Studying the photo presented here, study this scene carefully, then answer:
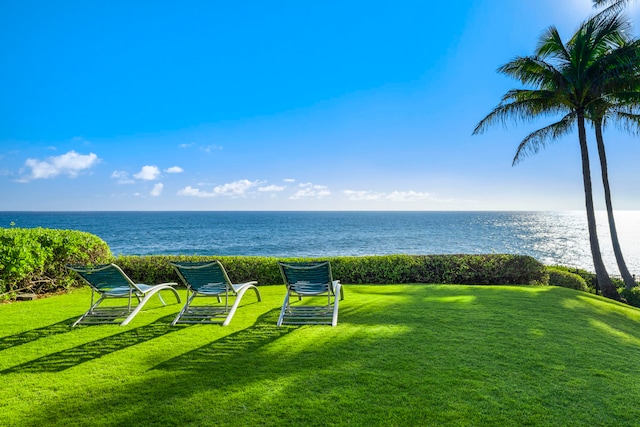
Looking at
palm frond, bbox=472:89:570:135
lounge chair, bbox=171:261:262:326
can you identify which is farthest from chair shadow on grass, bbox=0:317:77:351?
palm frond, bbox=472:89:570:135

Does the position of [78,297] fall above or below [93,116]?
below

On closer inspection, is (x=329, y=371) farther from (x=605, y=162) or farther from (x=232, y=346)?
(x=605, y=162)

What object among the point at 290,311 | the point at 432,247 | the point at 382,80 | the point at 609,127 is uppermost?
the point at 382,80

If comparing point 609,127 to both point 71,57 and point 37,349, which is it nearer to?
point 37,349

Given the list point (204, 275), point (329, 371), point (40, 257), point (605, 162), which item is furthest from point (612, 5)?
point (40, 257)

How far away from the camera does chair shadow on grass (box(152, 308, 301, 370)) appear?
4.05 meters

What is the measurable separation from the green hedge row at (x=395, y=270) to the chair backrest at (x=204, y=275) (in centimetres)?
524

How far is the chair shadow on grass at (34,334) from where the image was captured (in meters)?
4.91

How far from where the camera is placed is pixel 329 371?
12.3ft

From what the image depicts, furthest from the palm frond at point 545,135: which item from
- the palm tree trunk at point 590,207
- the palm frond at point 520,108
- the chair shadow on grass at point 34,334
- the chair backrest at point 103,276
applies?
the chair shadow on grass at point 34,334

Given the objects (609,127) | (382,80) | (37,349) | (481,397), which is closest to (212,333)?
(37,349)

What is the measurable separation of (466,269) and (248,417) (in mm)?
10277

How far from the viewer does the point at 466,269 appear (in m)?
11.6

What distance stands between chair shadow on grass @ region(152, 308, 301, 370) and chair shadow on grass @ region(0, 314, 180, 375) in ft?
3.40
